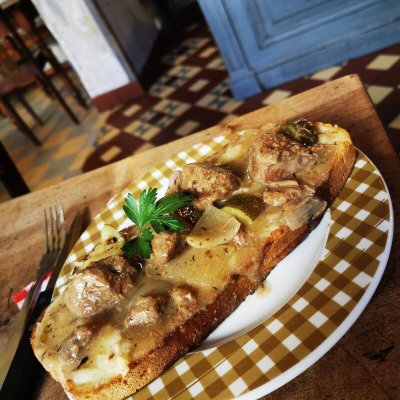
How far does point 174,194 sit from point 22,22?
518 cm

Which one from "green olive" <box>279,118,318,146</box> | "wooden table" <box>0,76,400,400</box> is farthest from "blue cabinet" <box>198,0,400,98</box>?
"green olive" <box>279,118,318,146</box>

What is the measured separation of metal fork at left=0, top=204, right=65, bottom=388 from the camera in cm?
120

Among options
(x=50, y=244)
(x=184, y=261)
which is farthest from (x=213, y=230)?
(x=50, y=244)

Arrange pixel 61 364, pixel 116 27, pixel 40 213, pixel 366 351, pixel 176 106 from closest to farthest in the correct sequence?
pixel 366 351 → pixel 61 364 → pixel 40 213 → pixel 176 106 → pixel 116 27

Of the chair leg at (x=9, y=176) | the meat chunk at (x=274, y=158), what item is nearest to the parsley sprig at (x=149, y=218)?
the meat chunk at (x=274, y=158)

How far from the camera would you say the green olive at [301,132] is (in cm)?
138

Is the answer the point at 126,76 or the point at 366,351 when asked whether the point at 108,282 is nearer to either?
the point at 366,351

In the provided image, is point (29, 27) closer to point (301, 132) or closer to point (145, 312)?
point (301, 132)

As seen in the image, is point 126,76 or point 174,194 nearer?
point 174,194

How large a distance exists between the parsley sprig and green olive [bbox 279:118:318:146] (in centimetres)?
43

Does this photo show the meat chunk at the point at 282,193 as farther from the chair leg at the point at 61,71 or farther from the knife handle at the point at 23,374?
the chair leg at the point at 61,71

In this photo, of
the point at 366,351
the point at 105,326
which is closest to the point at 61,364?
the point at 105,326

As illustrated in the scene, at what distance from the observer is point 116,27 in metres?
5.56

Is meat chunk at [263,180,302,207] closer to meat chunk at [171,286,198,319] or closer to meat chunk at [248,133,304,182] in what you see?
meat chunk at [248,133,304,182]
